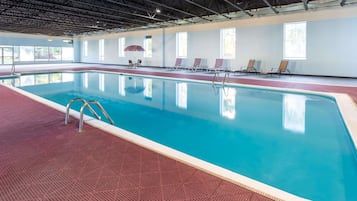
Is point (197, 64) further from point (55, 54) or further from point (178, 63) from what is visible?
point (55, 54)

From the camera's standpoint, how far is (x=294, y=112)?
5.85m

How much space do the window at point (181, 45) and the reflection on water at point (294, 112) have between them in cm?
925

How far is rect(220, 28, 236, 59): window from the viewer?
44.0ft

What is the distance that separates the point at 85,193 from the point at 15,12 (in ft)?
46.6

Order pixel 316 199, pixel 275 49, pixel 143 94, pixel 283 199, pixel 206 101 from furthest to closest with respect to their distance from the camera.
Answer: pixel 275 49 < pixel 143 94 < pixel 206 101 < pixel 316 199 < pixel 283 199

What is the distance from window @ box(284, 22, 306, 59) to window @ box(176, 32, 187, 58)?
6.19 meters

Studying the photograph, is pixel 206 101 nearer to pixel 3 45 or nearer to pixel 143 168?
pixel 143 168

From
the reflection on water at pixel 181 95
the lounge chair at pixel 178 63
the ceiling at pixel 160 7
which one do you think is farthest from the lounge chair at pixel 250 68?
the lounge chair at pixel 178 63

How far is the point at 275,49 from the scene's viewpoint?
463 inches

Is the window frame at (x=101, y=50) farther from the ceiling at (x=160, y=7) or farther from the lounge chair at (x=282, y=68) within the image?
the lounge chair at (x=282, y=68)

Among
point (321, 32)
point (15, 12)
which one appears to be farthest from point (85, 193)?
point (15, 12)

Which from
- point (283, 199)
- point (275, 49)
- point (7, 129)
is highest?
point (275, 49)

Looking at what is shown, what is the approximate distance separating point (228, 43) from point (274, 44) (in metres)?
2.61

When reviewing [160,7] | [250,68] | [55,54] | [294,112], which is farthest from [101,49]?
[294,112]
